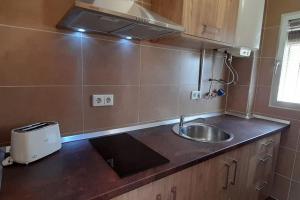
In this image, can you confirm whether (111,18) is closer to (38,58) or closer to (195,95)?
(38,58)

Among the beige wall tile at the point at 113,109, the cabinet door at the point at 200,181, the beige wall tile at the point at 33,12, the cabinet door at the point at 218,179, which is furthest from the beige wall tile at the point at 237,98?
the beige wall tile at the point at 33,12

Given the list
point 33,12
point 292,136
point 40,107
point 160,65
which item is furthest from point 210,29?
point 292,136

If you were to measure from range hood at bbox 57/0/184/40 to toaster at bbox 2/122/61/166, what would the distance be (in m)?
0.56

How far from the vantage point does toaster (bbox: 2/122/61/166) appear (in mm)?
827

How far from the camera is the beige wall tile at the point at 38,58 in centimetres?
91

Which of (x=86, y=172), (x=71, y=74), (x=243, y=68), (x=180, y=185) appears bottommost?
(x=180, y=185)

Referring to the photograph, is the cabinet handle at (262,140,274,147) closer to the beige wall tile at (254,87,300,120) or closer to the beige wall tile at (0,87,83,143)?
the beige wall tile at (254,87,300,120)

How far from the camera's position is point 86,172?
2.66 ft

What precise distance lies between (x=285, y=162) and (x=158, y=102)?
4.71ft

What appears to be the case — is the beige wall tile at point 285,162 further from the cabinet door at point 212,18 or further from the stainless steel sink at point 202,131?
the cabinet door at point 212,18

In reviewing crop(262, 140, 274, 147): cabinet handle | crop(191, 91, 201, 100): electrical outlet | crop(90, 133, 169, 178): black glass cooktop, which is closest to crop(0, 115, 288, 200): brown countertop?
crop(90, 133, 169, 178): black glass cooktop

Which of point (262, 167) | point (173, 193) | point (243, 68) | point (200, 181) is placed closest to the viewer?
point (173, 193)

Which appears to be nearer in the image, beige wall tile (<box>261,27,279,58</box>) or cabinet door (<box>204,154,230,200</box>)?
cabinet door (<box>204,154,230,200</box>)

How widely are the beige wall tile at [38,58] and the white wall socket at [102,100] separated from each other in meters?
0.14
